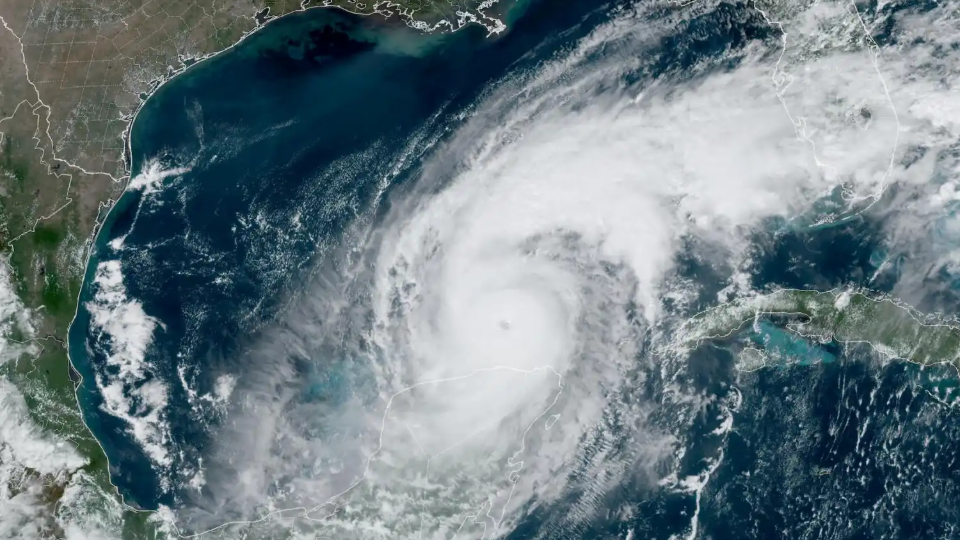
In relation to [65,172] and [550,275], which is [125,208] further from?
[550,275]

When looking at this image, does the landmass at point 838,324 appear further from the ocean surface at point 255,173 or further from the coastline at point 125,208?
the coastline at point 125,208

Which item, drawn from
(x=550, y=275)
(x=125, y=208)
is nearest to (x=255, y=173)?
(x=125, y=208)

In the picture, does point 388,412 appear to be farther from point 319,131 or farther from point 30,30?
point 30,30

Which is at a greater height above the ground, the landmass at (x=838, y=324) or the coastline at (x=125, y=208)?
the coastline at (x=125, y=208)

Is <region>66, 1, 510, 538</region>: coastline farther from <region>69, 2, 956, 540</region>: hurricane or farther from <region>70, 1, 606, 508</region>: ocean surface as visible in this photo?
<region>69, 2, 956, 540</region>: hurricane

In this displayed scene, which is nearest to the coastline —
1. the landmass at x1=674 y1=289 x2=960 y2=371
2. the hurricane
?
the hurricane

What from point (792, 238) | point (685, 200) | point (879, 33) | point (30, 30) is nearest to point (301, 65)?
point (30, 30)

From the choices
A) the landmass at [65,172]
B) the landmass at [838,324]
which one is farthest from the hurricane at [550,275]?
the landmass at [65,172]
